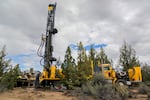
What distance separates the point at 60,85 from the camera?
22.8 meters

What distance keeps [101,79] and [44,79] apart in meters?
6.44

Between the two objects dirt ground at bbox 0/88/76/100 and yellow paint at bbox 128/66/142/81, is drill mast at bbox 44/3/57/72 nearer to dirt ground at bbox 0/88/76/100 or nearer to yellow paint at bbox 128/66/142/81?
dirt ground at bbox 0/88/76/100

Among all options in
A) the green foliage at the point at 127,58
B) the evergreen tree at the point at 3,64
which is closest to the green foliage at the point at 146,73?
the green foliage at the point at 127,58

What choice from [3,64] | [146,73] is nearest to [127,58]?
[146,73]

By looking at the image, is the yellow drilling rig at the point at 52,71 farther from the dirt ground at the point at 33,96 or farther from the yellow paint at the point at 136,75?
the dirt ground at the point at 33,96

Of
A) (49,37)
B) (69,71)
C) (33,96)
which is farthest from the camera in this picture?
(49,37)

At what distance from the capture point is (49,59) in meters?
23.9

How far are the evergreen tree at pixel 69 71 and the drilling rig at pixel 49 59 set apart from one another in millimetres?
1178

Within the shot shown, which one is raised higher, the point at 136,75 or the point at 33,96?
the point at 136,75

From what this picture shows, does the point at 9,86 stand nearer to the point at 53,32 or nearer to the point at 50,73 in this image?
the point at 50,73

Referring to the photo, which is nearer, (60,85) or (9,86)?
(9,86)

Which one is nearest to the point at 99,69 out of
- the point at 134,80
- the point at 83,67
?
the point at 83,67

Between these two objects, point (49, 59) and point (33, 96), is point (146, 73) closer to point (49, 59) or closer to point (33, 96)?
point (49, 59)

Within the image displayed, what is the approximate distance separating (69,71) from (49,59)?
348cm
